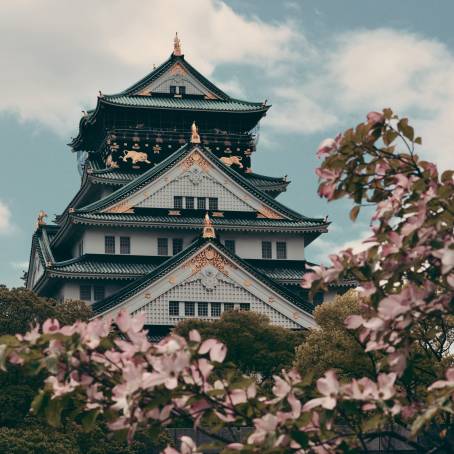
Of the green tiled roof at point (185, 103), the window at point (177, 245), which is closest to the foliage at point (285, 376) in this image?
the window at point (177, 245)

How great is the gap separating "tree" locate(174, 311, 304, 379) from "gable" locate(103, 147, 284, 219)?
1893cm

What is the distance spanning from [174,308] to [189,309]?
889 mm

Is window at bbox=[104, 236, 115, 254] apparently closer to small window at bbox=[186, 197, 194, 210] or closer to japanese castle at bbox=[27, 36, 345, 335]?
japanese castle at bbox=[27, 36, 345, 335]

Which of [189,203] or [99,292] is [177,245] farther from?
[99,292]

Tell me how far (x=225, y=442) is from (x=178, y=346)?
57.6 inches

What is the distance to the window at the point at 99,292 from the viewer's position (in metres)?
73.7

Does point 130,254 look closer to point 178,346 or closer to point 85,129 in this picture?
point 85,129

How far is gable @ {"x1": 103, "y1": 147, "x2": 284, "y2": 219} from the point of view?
78.2 metres

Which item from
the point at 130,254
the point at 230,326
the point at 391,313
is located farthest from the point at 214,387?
the point at 130,254

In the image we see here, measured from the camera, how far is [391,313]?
9102 millimetres

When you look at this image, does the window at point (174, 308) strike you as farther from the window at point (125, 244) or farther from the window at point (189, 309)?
the window at point (125, 244)

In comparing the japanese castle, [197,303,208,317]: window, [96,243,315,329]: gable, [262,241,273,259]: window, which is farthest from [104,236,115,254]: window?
[262,241,273,259]: window

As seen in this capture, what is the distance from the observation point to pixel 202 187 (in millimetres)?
79125

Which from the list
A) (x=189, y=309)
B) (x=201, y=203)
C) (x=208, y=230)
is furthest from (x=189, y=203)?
(x=189, y=309)
